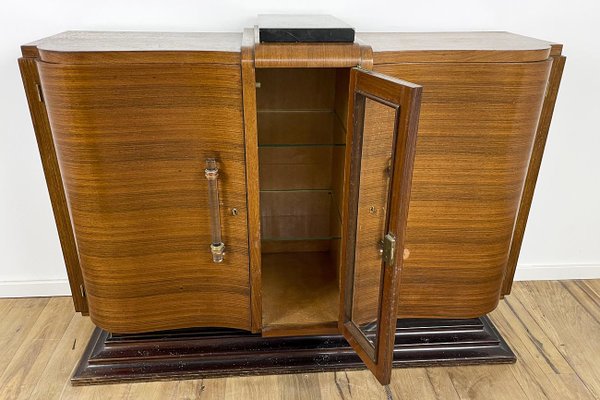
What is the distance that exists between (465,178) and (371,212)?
0.24 metres

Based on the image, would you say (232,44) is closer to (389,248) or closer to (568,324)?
(389,248)

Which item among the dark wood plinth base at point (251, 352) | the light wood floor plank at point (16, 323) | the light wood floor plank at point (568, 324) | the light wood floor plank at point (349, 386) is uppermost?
the dark wood plinth base at point (251, 352)

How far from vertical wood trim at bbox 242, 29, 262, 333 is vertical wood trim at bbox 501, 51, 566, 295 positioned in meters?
0.64

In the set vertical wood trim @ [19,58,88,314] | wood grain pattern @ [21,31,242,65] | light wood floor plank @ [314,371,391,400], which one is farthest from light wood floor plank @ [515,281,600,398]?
vertical wood trim @ [19,58,88,314]

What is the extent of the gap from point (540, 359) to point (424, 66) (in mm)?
815

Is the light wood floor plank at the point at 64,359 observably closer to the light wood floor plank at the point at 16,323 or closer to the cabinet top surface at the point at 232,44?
the light wood floor plank at the point at 16,323

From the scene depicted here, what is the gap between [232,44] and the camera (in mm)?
1011

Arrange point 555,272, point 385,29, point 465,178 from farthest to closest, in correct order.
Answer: point 555,272
point 385,29
point 465,178

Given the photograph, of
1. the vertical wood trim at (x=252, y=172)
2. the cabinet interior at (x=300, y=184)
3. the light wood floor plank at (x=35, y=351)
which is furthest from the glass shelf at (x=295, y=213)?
the light wood floor plank at (x=35, y=351)

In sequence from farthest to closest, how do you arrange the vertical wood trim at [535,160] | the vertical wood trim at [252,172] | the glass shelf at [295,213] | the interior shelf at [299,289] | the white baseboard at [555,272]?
the white baseboard at [555,272], the glass shelf at [295,213], the interior shelf at [299,289], the vertical wood trim at [535,160], the vertical wood trim at [252,172]

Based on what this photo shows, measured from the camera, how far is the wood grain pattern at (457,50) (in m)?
0.95

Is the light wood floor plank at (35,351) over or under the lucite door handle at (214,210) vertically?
under

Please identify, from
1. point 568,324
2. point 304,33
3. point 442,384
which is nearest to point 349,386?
point 442,384

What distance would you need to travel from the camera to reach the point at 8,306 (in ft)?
4.65
